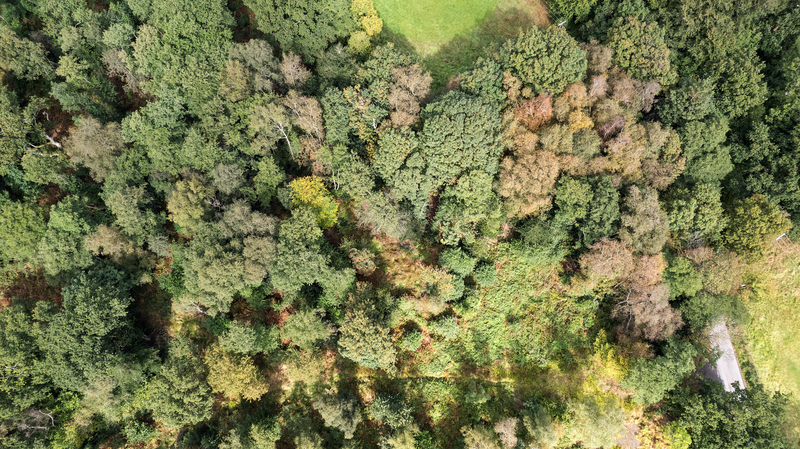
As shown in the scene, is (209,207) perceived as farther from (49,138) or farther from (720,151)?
(720,151)

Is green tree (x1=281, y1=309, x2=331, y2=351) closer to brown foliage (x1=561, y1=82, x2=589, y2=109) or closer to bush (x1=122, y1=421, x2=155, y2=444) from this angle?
bush (x1=122, y1=421, x2=155, y2=444)

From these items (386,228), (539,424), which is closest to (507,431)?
(539,424)

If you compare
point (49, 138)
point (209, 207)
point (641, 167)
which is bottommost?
point (209, 207)

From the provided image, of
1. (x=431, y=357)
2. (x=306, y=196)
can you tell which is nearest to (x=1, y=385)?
→ (x=306, y=196)

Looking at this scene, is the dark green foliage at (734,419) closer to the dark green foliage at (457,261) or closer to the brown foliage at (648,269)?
the brown foliage at (648,269)

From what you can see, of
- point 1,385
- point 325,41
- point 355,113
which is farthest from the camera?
point 325,41

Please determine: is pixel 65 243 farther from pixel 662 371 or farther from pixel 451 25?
pixel 662 371

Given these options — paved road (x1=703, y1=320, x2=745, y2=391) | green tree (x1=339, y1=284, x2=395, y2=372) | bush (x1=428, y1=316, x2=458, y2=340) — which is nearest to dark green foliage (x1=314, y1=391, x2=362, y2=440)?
green tree (x1=339, y1=284, x2=395, y2=372)
